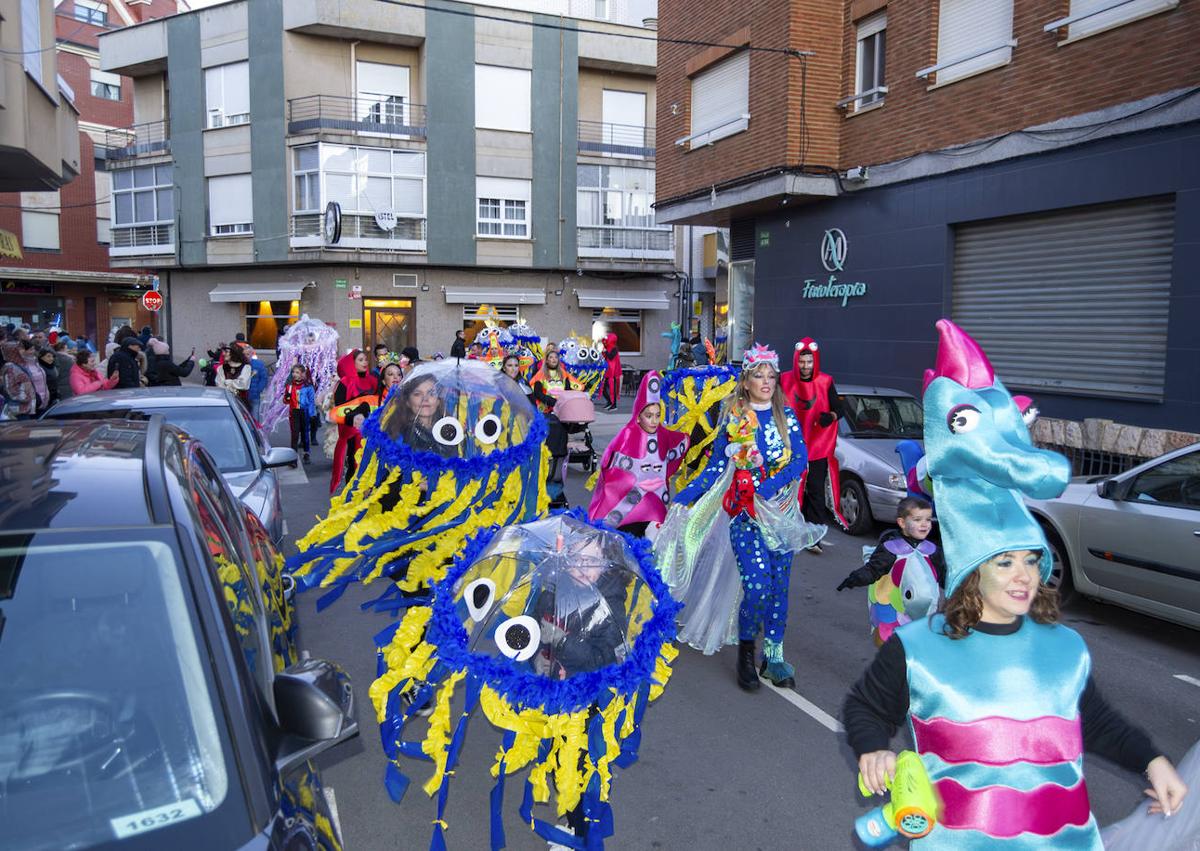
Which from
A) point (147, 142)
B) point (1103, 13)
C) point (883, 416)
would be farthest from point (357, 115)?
point (883, 416)

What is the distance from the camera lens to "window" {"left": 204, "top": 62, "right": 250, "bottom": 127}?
99.3ft

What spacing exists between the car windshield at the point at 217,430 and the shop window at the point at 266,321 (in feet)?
82.5

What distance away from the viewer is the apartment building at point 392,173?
29.1 m

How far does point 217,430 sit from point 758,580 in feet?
13.1

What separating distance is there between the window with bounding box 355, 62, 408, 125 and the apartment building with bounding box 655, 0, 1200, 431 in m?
13.7

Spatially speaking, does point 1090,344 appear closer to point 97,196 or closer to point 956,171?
point 956,171

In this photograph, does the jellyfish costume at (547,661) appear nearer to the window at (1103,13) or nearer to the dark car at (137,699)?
the dark car at (137,699)

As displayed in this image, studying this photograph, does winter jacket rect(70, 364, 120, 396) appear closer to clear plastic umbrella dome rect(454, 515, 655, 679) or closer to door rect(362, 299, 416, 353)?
clear plastic umbrella dome rect(454, 515, 655, 679)

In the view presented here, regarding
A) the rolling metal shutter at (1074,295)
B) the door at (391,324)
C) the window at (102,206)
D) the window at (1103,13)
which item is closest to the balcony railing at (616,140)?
the door at (391,324)

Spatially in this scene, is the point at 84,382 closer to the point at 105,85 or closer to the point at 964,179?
the point at 964,179

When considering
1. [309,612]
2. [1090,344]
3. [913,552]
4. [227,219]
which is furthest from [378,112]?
[913,552]

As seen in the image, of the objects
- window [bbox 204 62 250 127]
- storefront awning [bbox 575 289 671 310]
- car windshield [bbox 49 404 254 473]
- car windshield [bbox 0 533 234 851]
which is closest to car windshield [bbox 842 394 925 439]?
car windshield [bbox 49 404 254 473]

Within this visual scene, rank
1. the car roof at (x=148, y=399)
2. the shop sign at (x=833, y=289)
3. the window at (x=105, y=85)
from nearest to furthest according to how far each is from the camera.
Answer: the car roof at (x=148, y=399) → the shop sign at (x=833, y=289) → the window at (x=105, y=85)

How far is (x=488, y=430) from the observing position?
17.4 feet
